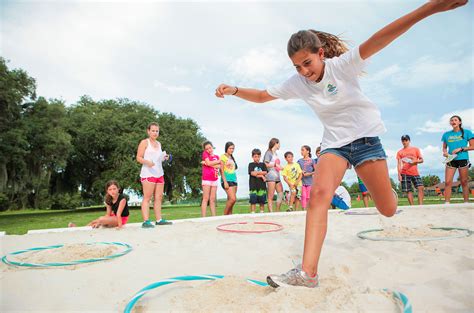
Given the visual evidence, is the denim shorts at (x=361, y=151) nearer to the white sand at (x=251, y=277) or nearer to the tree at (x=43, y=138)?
the white sand at (x=251, y=277)

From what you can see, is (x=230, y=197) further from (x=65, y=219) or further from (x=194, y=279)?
(x=65, y=219)

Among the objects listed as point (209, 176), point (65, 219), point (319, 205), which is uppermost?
point (209, 176)

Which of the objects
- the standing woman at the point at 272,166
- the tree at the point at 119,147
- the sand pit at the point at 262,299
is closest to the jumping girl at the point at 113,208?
the standing woman at the point at 272,166

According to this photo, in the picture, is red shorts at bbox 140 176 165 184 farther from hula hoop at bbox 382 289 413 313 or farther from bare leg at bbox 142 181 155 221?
hula hoop at bbox 382 289 413 313

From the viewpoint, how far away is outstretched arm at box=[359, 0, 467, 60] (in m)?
2.02

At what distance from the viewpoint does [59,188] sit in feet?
86.1

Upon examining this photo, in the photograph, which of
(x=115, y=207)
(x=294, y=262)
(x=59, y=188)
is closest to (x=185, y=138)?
(x=59, y=188)

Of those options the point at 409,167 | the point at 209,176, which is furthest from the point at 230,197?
the point at 409,167

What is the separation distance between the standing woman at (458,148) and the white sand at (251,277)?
5.12 meters

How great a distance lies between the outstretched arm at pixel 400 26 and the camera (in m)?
2.02

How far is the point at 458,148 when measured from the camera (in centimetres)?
795

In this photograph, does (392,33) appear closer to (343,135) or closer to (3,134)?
(343,135)

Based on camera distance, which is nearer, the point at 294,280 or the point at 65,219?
the point at 294,280

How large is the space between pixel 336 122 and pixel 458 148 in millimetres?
Result: 6796
